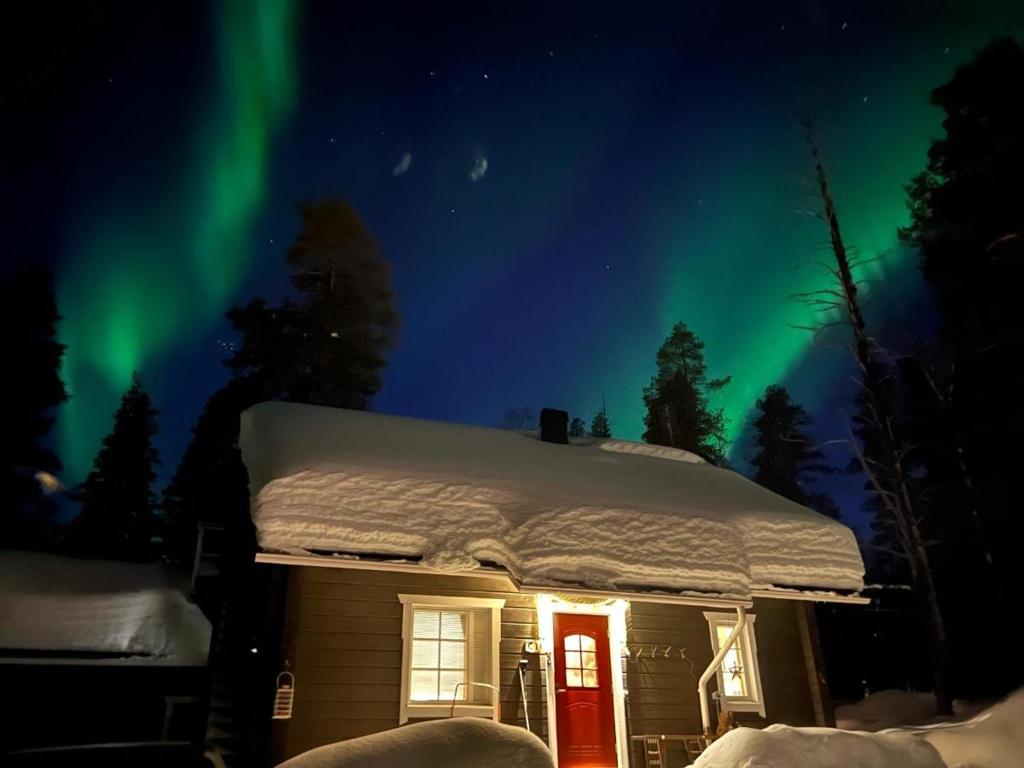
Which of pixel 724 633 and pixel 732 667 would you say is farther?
pixel 724 633

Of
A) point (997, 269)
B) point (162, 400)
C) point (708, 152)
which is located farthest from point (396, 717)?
point (162, 400)

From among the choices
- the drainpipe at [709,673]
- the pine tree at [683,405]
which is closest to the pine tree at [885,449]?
the drainpipe at [709,673]

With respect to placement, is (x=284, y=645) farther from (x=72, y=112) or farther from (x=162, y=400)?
(x=162, y=400)

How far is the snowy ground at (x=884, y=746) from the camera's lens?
13.1 ft

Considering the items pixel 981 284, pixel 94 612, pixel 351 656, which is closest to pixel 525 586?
pixel 351 656

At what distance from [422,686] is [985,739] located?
196 inches

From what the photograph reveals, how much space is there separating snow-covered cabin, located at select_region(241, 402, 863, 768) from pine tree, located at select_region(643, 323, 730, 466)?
61.8 ft

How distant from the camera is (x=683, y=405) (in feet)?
96.4

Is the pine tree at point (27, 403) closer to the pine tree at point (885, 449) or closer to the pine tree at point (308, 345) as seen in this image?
the pine tree at point (308, 345)

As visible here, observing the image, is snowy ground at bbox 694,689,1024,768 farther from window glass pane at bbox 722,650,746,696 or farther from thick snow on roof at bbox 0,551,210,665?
thick snow on roof at bbox 0,551,210,665

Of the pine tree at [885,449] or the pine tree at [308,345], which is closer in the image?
the pine tree at [885,449]

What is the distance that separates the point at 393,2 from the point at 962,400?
59911 millimetres

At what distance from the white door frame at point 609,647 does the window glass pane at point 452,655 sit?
97cm

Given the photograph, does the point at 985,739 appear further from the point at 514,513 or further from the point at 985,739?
the point at 514,513
